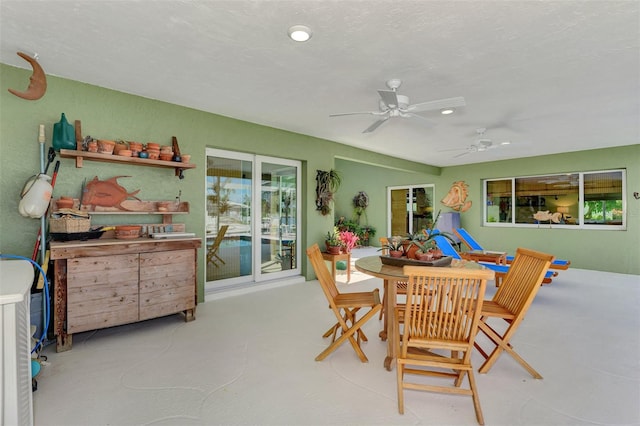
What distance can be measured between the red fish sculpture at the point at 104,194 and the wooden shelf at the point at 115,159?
0.73ft

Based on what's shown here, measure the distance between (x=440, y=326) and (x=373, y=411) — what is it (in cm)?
67

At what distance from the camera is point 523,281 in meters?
2.41

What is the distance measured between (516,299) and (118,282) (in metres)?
3.44

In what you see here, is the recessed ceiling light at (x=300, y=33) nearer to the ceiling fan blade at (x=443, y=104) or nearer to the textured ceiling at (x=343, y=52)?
the textured ceiling at (x=343, y=52)

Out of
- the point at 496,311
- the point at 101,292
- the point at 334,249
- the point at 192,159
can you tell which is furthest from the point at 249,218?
the point at 496,311

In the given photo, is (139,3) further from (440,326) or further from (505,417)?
(505,417)

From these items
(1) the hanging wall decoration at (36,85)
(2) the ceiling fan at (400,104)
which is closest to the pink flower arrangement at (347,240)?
(2) the ceiling fan at (400,104)

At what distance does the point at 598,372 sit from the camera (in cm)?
243

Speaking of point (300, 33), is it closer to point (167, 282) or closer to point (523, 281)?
point (523, 281)

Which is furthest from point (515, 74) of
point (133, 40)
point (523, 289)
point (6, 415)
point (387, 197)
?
point (387, 197)

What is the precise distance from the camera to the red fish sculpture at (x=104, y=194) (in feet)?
10.8

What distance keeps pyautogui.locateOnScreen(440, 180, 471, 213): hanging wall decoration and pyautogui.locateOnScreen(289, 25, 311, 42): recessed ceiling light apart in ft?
24.2

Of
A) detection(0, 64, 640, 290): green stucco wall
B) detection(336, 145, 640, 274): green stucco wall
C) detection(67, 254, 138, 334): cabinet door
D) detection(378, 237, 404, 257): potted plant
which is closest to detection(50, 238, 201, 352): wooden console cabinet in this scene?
detection(67, 254, 138, 334): cabinet door

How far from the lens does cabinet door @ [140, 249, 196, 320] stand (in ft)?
10.3
